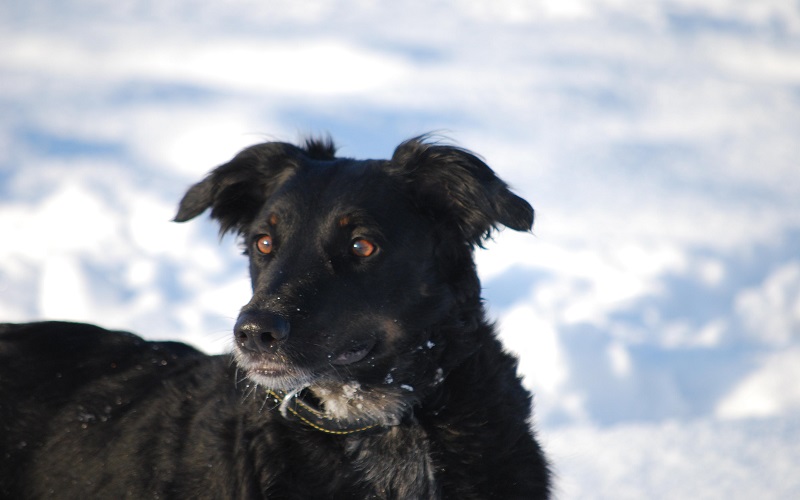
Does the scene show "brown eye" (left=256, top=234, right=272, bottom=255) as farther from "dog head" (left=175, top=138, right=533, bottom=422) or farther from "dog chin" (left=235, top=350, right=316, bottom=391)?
"dog chin" (left=235, top=350, right=316, bottom=391)

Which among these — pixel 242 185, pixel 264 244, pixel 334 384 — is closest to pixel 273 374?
pixel 334 384

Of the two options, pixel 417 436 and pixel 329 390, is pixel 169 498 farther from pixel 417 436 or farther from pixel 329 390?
pixel 417 436

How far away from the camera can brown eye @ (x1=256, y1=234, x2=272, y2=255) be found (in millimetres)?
4242

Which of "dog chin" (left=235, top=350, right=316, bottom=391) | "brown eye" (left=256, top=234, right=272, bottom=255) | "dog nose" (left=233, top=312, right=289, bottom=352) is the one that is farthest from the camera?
"brown eye" (left=256, top=234, right=272, bottom=255)

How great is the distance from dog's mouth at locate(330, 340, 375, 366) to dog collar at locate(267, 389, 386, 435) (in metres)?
0.25

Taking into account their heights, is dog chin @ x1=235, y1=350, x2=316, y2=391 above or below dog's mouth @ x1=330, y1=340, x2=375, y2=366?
below

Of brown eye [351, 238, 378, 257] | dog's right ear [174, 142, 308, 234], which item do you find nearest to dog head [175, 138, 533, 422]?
brown eye [351, 238, 378, 257]

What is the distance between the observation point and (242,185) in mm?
4746

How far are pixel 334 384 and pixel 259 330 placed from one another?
555mm

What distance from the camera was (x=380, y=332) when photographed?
157 inches

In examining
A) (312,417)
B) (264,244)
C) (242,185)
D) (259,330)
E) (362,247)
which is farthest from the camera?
(242,185)

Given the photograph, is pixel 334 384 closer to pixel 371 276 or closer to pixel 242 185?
pixel 371 276

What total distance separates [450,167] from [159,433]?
1.93 metres

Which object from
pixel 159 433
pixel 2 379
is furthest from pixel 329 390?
pixel 2 379
